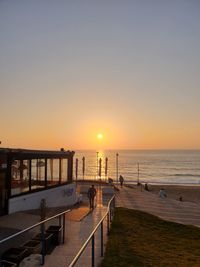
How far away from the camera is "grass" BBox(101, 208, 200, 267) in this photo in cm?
881

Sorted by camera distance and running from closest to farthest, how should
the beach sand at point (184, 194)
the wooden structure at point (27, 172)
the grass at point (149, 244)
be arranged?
the grass at point (149, 244) < the wooden structure at point (27, 172) < the beach sand at point (184, 194)

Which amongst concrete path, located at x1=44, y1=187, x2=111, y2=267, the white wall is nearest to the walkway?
concrete path, located at x1=44, y1=187, x2=111, y2=267

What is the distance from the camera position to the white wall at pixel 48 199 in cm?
1433

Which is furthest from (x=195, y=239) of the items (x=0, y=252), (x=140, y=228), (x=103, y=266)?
(x=0, y=252)

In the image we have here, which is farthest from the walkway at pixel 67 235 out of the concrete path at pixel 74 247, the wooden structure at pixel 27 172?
the wooden structure at pixel 27 172

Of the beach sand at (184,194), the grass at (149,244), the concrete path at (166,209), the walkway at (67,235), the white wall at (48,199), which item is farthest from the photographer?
the beach sand at (184,194)

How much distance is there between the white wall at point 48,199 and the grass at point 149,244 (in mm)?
3467

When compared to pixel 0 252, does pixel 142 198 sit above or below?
below

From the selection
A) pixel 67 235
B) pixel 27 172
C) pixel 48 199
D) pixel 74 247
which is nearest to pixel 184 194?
pixel 48 199

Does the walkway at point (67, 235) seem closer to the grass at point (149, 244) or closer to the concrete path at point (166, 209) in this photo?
the grass at point (149, 244)

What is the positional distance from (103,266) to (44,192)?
9275mm

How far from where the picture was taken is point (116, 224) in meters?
13.7

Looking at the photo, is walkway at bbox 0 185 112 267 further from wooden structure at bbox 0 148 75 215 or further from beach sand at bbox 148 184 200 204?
beach sand at bbox 148 184 200 204

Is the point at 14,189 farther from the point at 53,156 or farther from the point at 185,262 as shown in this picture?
the point at 185,262
